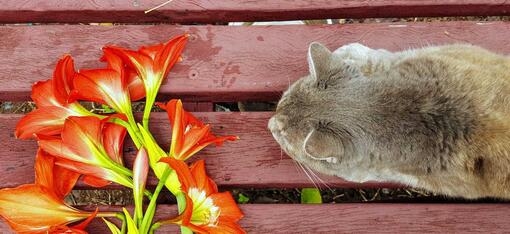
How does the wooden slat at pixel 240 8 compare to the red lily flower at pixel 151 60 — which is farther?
the wooden slat at pixel 240 8

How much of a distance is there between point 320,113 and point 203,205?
39 cm

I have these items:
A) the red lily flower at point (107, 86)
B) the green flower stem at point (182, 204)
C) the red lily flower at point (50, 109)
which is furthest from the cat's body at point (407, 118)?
the red lily flower at point (50, 109)

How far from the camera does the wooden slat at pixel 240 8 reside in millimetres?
1946

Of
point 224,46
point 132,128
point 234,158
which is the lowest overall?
point 234,158

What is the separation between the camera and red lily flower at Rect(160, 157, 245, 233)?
166 centimetres

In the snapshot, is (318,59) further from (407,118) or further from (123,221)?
(123,221)

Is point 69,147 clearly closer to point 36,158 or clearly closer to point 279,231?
point 36,158

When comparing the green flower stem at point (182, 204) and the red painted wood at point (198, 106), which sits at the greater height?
the red painted wood at point (198, 106)

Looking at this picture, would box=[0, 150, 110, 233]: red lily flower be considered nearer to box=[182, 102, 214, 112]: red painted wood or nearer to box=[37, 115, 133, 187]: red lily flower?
box=[37, 115, 133, 187]: red lily flower

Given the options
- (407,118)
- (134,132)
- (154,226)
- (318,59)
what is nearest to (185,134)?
(134,132)

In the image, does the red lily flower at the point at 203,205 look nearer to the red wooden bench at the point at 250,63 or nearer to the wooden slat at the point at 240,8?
the red wooden bench at the point at 250,63

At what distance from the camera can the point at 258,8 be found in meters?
1.95

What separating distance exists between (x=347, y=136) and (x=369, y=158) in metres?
0.10

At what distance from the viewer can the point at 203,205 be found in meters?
1.72
